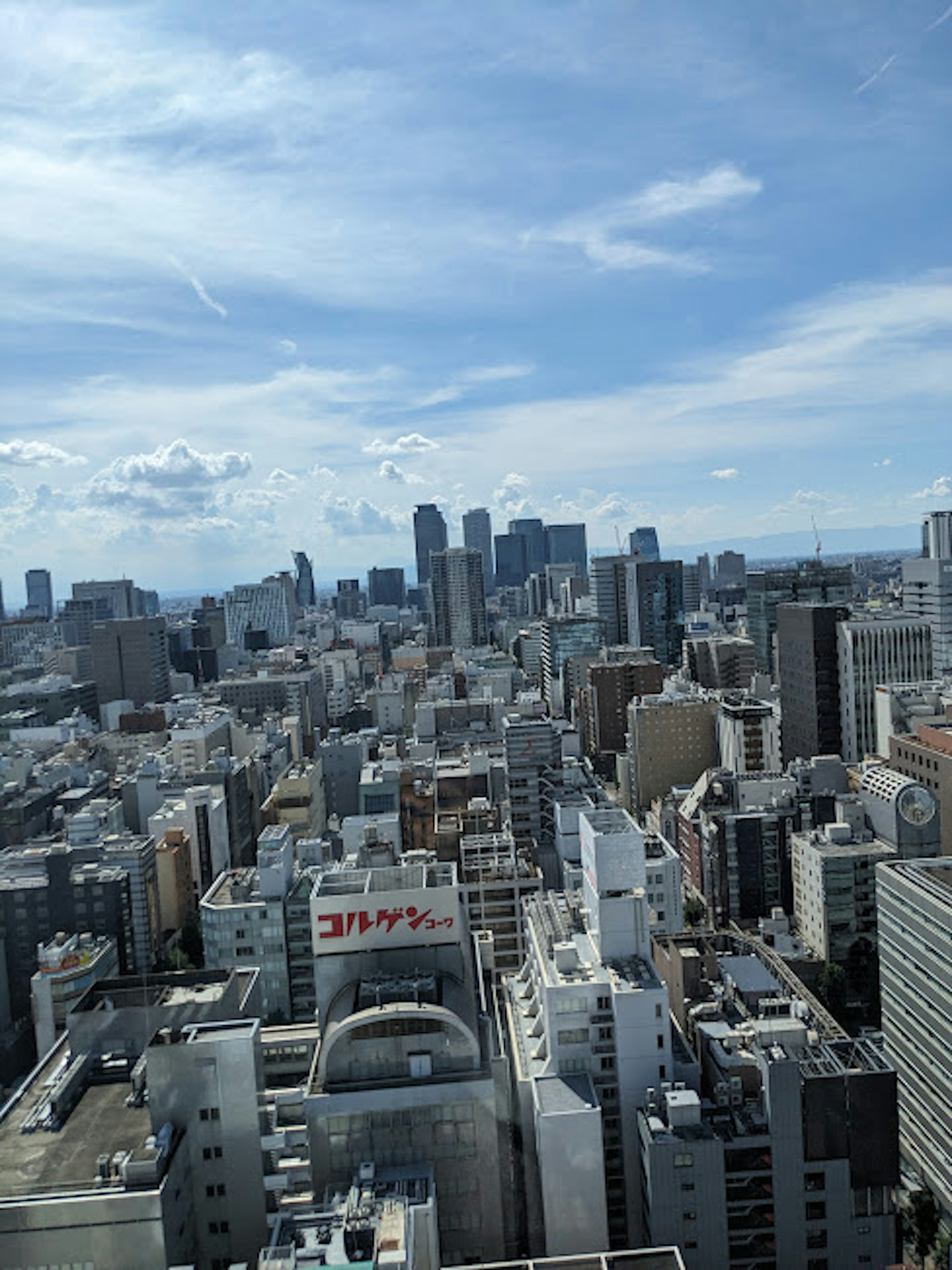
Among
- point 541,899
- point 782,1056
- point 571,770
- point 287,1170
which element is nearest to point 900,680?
point 571,770

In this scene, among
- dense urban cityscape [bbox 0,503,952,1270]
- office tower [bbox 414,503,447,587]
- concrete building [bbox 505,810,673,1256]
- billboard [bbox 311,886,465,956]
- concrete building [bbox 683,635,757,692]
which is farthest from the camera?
office tower [bbox 414,503,447,587]

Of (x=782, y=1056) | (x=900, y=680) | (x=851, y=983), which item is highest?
(x=900, y=680)

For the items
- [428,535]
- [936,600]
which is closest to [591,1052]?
[936,600]

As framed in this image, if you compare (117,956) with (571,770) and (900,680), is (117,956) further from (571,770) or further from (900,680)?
(900,680)

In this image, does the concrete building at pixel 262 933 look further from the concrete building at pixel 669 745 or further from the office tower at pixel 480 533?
the office tower at pixel 480 533

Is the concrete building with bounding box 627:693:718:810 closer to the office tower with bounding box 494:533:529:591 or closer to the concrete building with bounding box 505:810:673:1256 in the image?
the concrete building with bounding box 505:810:673:1256

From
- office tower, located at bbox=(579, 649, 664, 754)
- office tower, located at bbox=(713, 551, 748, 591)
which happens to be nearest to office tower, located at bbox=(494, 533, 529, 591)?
office tower, located at bbox=(713, 551, 748, 591)

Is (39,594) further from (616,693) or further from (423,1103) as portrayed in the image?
(616,693)
